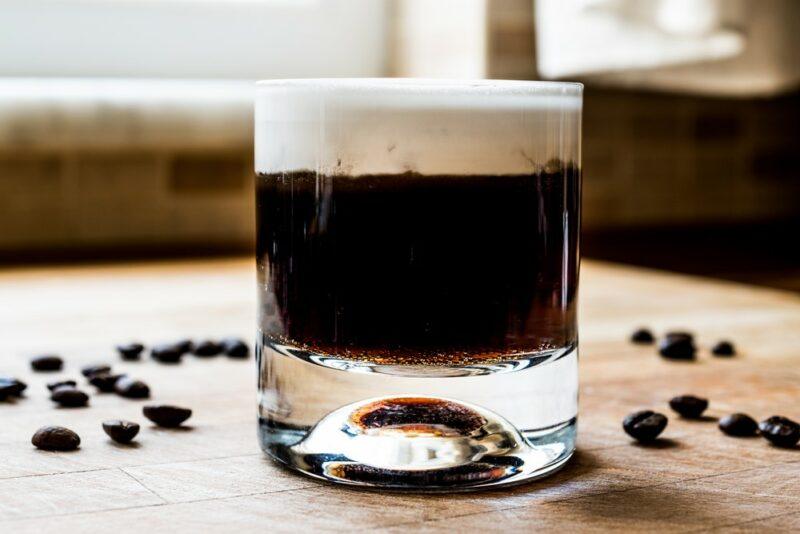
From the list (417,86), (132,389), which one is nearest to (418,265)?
(417,86)

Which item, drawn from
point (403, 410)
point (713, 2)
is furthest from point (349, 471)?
point (713, 2)

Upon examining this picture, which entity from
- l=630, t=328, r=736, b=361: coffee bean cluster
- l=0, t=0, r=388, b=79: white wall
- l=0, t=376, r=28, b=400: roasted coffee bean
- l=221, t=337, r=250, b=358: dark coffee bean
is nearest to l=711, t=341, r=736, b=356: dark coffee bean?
l=630, t=328, r=736, b=361: coffee bean cluster

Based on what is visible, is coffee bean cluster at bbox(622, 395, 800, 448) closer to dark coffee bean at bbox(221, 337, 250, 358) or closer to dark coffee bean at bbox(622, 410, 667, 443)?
dark coffee bean at bbox(622, 410, 667, 443)

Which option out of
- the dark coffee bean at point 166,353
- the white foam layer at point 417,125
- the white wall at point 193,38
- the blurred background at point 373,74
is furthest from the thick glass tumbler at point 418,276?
the white wall at point 193,38

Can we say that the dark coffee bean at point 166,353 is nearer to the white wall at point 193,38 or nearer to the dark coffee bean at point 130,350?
the dark coffee bean at point 130,350

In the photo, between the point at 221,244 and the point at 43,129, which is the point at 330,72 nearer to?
the point at 221,244

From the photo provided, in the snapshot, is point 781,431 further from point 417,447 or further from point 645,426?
point 417,447
